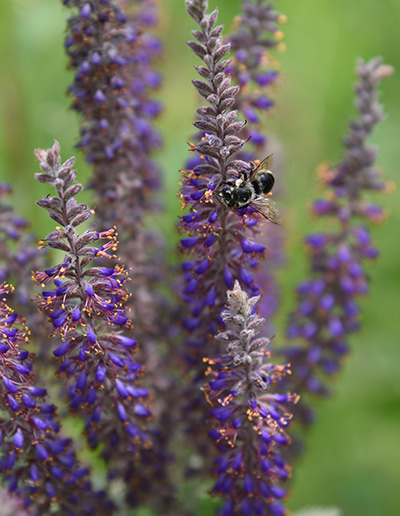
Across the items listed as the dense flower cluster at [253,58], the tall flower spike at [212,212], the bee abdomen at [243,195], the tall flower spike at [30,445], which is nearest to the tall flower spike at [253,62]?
the dense flower cluster at [253,58]

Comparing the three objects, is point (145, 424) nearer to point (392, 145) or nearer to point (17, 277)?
point (17, 277)

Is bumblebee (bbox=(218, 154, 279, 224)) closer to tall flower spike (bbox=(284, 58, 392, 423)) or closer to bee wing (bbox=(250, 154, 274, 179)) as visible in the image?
bee wing (bbox=(250, 154, 274, 179))

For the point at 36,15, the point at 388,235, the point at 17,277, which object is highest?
the point at 388,235

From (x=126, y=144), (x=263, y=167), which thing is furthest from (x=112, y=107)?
(x=263, y=167)

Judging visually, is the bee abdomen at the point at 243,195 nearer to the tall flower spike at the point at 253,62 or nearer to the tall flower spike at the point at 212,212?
the tall flower spike at the point at 212,212

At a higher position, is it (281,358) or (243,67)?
(243,67)

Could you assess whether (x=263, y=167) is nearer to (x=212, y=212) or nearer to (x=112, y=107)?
(x=212, y=212)

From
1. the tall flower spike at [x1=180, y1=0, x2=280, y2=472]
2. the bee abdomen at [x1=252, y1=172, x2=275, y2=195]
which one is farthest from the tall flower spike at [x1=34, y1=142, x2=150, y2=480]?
the bee abdomen at [x1=252, y1=172, x2=275, y2=195]

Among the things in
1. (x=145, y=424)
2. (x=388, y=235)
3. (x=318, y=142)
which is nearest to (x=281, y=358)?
(x=145, y=424)
